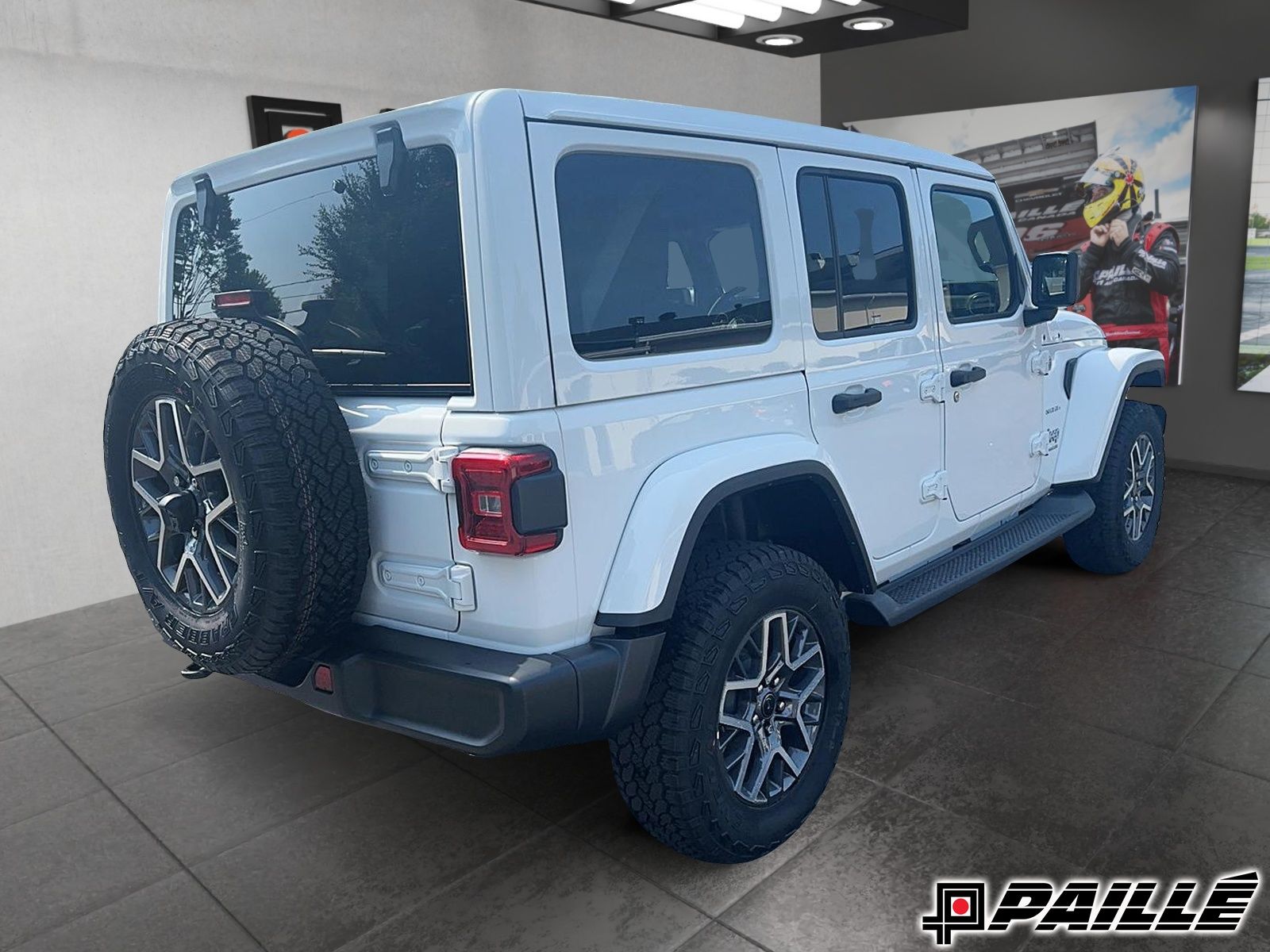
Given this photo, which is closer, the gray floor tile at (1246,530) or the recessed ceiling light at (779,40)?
the gray floor tile at (1246,530)

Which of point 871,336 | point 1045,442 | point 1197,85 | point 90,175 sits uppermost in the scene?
point 1197,85

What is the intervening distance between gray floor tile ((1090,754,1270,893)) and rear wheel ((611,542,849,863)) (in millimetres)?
746

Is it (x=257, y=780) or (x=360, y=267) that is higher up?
(x=360, y=267)

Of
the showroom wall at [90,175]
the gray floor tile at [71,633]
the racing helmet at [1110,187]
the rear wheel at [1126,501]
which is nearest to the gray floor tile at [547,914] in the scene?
the gray floor tile at [71,633]

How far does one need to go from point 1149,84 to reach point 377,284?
5985 millimetres

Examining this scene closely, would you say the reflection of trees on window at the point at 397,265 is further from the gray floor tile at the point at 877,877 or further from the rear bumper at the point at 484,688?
the gray floor tile at the point at 877,877

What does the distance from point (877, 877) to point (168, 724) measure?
246cm

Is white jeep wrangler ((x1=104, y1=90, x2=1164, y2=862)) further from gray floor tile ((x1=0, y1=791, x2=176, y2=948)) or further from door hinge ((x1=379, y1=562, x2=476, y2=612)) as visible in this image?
gray floor tile ((x1=0, y1=791, x2=176, y2=948))

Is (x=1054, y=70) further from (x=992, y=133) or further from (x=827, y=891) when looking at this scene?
(x=827, y=891)

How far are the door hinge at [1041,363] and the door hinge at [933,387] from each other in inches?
31.2

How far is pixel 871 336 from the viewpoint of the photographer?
2975 millimetres

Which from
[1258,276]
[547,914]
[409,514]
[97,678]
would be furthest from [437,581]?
[1258,276]

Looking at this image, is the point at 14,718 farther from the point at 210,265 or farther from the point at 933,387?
the point at 933,387

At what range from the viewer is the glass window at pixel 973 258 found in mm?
3385
